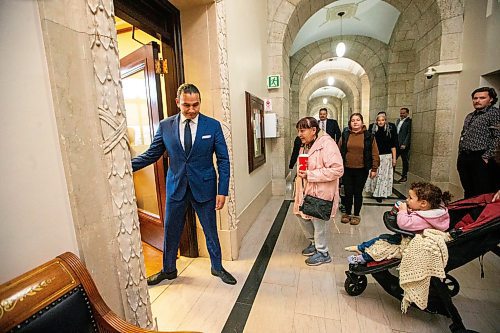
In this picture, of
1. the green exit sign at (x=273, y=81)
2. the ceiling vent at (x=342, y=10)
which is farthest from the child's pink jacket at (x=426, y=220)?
the ceiling vent at (x=342, y=10)

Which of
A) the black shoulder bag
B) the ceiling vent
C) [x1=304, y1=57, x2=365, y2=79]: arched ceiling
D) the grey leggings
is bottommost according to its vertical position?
the grey leggings

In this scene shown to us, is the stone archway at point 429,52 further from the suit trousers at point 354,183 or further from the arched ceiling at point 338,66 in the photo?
the arched ceiling at point 338,66

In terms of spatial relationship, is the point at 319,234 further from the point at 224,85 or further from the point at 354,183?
the point at 224,85

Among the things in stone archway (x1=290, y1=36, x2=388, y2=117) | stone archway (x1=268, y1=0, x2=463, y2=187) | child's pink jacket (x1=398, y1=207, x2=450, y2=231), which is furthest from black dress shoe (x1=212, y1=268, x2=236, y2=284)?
stone archway (x1=290, y1=36, x2=388, y2=117)

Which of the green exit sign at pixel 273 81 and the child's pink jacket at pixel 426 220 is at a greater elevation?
the green exit sign at pixel 273 81

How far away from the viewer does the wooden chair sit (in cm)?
76

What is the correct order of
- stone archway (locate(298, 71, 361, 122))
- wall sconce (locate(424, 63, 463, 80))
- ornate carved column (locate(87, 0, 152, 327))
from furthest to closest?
stone archway (locate(298, 71, 361, 122)) < wall sconce (locate(424, 63, 463, 80)) < ornate carved column (locate(87, 0, 152, 327))

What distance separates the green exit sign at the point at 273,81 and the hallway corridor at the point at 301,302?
334 centimetres

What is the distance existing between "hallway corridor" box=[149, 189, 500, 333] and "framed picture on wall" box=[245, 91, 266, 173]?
146 cm

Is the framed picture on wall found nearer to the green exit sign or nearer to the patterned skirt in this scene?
the green exit sign

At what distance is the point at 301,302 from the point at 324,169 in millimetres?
1122

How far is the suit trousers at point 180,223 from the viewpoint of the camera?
81.7 inches

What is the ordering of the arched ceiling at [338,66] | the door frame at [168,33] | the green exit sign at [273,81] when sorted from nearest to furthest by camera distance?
the door frame at [168,33] < the green exit sign at [273,81] < the arched ceiling at [338,66]

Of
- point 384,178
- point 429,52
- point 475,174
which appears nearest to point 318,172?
point 475,174
